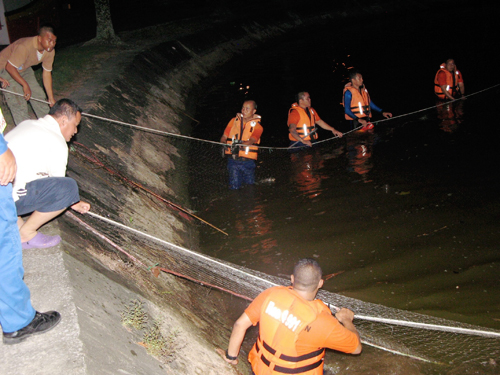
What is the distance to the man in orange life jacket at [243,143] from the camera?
7.76 m

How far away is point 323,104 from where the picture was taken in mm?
14898

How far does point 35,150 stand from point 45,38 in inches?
137

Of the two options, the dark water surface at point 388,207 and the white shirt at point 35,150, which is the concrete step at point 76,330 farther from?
the dark water surface at point 388,207

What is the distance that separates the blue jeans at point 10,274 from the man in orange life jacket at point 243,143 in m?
5.05

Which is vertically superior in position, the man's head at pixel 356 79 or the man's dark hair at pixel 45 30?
the man's dark hair at pixel 45 30

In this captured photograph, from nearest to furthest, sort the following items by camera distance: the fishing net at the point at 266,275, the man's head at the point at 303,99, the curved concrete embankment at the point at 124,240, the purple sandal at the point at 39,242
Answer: the curved concrete embankment at the point at 124,240 < the purple sandal at the point at 39,242 < the fishing net at the point at 266,275 < the man's head at the point at 303,99

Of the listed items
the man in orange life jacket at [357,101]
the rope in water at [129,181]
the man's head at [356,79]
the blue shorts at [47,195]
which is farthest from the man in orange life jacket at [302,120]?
the blue shorts at [47,195]

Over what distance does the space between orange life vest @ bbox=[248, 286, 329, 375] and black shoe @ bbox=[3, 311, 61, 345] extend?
1.44 metres

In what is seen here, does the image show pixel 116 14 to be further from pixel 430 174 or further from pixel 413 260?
pixel 413 260

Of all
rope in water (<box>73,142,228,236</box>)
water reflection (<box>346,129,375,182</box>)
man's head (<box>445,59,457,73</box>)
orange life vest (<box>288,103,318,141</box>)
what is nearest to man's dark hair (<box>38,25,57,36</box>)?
rope in water (<box>73,142,228,236</box>)

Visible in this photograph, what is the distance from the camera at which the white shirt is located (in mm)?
3502

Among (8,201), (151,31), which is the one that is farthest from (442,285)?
(151,31)

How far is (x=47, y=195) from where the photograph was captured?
12.0 feet

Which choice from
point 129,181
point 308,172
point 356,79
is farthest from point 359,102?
point 129,181
